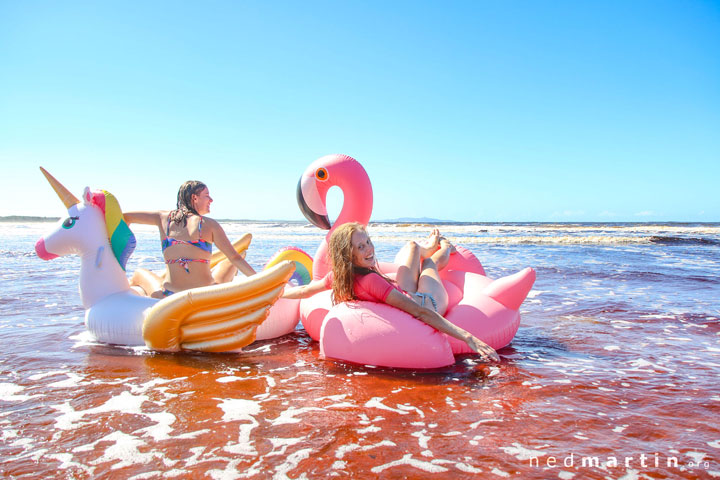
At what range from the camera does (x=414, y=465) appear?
7.45 ft

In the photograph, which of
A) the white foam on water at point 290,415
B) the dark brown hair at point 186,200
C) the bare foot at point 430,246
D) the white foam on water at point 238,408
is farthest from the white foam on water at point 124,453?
the bare foot at point 430,246

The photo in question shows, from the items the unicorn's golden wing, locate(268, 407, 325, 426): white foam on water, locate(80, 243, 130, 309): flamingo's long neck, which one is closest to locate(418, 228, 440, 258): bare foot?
the unicorn's golden wing

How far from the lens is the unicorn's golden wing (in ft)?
12.6

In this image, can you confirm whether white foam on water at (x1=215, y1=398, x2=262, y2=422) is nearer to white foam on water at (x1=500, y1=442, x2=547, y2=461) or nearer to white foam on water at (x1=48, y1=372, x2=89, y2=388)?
white foam on water at (x1=48, y1=372, x2=89, y2=388)

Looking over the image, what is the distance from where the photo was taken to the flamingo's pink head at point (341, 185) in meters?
5.17

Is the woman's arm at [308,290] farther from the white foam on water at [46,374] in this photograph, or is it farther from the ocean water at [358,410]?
the white foam on water at [46,374]

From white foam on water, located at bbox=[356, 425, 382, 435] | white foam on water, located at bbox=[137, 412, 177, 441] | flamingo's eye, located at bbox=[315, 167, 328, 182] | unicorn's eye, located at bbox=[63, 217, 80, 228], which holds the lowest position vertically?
white foam on water, located at bbox=[137, 412, 177, 441]

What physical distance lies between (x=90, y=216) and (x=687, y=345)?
5877 millimetres

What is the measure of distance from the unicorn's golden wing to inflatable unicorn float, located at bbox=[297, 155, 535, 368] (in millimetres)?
567

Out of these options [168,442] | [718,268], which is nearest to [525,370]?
[168,442]

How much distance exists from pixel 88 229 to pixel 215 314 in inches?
63.6

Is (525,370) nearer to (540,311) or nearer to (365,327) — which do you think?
(365,327)

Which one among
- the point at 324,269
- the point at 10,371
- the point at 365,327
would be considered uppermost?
the point at 324,269

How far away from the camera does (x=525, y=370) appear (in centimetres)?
377
